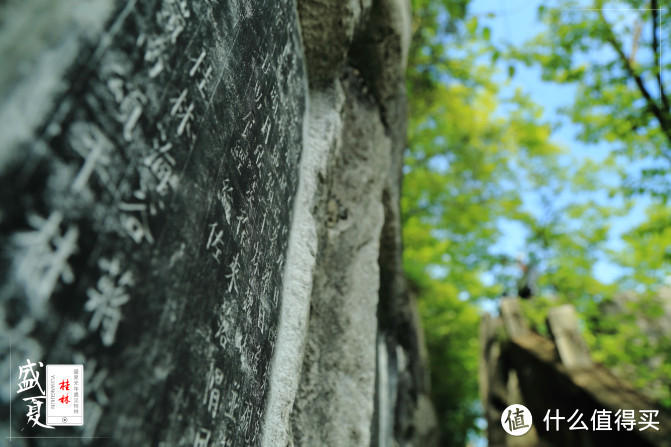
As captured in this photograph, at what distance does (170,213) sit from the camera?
111 cm

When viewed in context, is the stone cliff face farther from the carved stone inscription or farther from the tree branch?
the tree branch

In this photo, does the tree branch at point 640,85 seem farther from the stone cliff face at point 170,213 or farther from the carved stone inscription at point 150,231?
the carved stone inscription at point 150,231

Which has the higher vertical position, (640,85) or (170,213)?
(640,85)

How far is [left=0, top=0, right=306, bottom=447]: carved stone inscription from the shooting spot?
30.1 inches

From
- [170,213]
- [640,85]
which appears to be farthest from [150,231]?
[640,85]

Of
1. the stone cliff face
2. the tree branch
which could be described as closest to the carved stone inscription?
the stone cliff face

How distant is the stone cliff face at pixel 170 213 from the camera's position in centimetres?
75

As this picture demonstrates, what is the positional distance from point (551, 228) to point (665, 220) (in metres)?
5.67

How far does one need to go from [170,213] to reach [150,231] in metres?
0.09

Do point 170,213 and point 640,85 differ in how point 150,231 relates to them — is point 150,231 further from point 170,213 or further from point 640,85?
point 640,85

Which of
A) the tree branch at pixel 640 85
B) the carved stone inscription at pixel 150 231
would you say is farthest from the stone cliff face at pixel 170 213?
the tree branch at pixel 640 85

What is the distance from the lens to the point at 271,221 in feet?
6.48

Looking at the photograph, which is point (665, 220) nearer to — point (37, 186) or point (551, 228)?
point (551, 228)

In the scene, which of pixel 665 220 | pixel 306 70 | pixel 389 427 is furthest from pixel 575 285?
pixel 306 70
